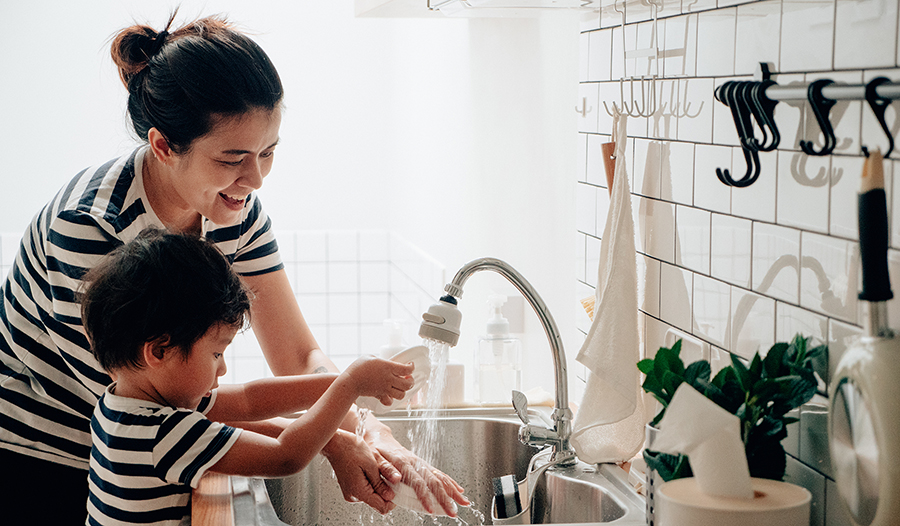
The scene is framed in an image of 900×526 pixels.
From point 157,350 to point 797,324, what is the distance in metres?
0.80

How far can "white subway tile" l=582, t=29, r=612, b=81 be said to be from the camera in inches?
54.9

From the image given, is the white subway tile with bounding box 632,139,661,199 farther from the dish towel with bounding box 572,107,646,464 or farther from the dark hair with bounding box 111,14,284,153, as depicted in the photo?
the dark hair with bounding box 111,14,284,153

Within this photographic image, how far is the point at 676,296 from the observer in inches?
46.4

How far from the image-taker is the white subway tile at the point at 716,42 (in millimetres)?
1005

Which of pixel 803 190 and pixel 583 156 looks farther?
pixel 583 156

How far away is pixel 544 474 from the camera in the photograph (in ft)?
4.32

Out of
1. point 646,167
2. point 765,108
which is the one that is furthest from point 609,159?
point 765,108

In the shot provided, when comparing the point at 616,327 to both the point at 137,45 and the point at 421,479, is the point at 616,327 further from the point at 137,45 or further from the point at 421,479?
the point at 137,45

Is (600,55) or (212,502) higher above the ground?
(600,55)

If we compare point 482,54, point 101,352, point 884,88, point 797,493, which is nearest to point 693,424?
point 797,493

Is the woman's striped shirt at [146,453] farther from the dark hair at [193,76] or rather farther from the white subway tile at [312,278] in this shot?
the white subway tile at [312,278]

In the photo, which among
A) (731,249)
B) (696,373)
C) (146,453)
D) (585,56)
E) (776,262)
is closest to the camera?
(696,373)

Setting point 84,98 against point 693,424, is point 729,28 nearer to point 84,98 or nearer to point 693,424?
point 693,424

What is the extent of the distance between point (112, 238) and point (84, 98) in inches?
109
